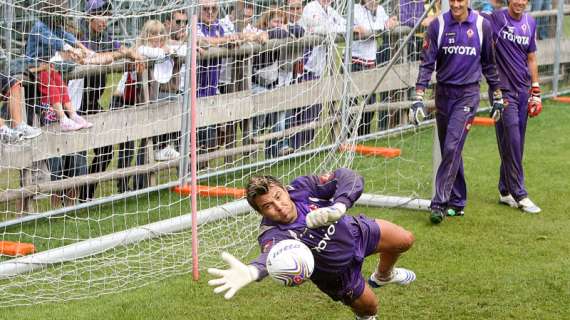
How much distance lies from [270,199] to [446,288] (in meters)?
2.29

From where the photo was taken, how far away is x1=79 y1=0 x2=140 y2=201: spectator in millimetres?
9328

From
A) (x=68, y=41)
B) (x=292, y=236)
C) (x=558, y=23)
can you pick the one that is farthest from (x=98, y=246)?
(x=558, y=23)

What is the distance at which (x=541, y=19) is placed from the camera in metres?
16.5

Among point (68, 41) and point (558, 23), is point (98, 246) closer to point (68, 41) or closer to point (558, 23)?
point (68, 41)

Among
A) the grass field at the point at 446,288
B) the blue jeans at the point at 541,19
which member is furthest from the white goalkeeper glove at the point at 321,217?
the blue jeans at the point at 541,19

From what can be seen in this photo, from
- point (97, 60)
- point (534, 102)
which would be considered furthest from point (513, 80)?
point (97, 60)

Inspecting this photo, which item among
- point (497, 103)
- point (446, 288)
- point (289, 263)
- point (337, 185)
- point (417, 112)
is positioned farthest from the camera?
point (497, 103)

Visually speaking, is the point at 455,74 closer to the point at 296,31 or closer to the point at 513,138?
the point at 513,138

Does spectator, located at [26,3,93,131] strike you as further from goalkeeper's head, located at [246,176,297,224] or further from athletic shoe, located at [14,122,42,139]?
goalkeeper's head, located at [246,176,297,224]

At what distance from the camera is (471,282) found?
8.04 metres

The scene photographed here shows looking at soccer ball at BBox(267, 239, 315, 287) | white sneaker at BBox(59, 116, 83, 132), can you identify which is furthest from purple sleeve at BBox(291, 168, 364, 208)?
white sneaker at BBox(59, 116, 83, 132)

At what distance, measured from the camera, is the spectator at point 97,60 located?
9.33 meters

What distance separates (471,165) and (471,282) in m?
4.29

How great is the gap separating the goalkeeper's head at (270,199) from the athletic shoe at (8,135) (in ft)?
10.8
